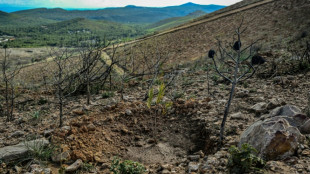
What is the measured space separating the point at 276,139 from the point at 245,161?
48 centimetres

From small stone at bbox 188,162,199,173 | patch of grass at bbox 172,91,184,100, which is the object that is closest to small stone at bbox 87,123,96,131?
small stone at bbox 188,162,199,173

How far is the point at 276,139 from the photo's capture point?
240cm

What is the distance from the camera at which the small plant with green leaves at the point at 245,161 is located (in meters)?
2.20

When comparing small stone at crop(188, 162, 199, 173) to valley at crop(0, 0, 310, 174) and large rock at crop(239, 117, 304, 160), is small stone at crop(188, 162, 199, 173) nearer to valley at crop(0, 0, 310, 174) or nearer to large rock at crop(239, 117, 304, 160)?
A: valley at crop(0, 0, 310, 174)

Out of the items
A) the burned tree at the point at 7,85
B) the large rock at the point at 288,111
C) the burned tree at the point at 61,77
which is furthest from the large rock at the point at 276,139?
the burned tree at the point at 7,85

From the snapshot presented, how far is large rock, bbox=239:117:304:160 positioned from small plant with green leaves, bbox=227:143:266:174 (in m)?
0.19

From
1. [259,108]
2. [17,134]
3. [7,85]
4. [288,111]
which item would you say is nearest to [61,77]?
[7,85]

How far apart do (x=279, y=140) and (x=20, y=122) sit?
13.4 feet

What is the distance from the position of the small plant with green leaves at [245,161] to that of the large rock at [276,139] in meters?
0.19

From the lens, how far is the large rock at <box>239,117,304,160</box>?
2381 millimetres

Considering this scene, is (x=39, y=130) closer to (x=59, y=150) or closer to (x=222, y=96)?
(x=59, y=150)

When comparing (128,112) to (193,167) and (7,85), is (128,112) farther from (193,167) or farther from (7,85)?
(7,85)

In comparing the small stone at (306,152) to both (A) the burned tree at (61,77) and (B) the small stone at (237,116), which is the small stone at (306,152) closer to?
(B) the small stone at (237,116)

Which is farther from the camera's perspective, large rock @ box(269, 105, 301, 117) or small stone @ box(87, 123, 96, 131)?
small stone @ box(87, 123, 96, 131)
